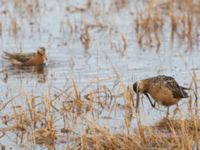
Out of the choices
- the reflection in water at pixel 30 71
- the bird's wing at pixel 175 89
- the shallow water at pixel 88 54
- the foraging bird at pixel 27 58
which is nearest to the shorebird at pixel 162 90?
the bird's wing at pixel 175 89

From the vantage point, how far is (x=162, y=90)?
28.6 feet

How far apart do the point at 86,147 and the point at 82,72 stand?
4.12 meters

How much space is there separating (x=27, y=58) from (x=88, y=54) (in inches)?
42.1

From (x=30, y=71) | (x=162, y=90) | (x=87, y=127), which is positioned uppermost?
(x=30, y=71)

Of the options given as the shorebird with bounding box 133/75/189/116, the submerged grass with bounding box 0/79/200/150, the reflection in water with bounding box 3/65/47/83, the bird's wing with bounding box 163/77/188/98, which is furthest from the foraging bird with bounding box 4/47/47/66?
the bird's wing with bounding box 163/77/188/98

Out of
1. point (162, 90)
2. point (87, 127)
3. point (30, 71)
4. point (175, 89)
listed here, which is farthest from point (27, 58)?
point (87, 127)

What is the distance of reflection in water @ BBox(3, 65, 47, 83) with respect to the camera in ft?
35.8

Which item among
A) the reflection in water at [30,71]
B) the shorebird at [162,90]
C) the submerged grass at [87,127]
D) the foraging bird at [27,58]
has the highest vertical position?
the foraging bird at [27,58]

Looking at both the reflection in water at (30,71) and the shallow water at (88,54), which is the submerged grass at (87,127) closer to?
the shallow water at (88,54)

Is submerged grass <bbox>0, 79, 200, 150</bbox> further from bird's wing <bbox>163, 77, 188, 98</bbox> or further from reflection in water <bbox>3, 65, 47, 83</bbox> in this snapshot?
reflection in water <bbox>3, 65, 47, 83</bbox>

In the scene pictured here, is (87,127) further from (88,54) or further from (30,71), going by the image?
(88,54)

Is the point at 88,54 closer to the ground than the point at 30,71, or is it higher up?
higher up

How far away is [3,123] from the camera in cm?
808

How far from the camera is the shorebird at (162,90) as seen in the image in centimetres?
866
